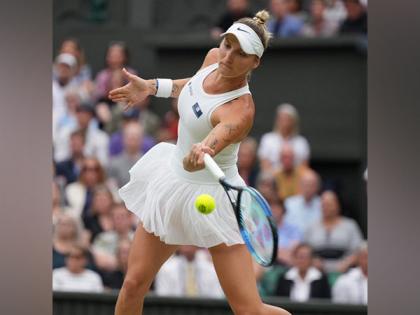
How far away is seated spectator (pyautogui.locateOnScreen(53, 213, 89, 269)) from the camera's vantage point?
873 centimetres

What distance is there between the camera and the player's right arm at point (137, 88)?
200 inches

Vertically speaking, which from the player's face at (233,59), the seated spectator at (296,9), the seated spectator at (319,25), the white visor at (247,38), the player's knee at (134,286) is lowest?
the player's knee at (134,286)

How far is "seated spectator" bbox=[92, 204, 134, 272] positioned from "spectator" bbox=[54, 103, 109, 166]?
1.04 meters

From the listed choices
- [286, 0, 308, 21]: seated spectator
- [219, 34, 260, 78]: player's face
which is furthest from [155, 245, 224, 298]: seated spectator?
[219, 34, 260, 78]: player's face

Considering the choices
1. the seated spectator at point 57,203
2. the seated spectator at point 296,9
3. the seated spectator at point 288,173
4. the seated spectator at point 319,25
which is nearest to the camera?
the seated spectator at point 57,203

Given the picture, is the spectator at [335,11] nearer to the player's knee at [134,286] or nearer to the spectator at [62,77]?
the spectator at [62,77]

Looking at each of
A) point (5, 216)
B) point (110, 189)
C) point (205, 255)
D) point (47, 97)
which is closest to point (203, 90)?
point (47, 97)

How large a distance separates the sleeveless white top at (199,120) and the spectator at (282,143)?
14.8 ft

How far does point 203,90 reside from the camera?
15.9 ft

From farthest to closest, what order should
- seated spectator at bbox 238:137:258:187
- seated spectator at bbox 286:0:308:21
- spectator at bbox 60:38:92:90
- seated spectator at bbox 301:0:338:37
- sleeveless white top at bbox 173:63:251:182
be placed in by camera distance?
spectator at bbox 60:38:92:90, seated spectator at bbox 286:0:308:21, seated spectator at bbox 301:0:338:37, seated spectator at bbox 238:137:258:187, sleeveless white top at bbox 173:63:251:182

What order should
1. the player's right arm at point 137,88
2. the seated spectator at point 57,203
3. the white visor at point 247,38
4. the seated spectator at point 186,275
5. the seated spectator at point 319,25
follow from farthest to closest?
the seated spectator at point 319,25 < the seated spectator at point 57,203 < the seated spectator at point 186,275 < the player's right arm at point 137,88 < the white visor at point 247,38

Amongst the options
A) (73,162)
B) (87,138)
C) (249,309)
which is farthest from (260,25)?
(87,138)

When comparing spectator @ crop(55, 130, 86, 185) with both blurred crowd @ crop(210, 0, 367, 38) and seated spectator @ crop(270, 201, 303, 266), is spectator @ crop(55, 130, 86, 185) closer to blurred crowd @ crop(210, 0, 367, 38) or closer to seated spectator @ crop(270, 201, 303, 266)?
blurred crowd @ crop(210, 0, 367, 38)

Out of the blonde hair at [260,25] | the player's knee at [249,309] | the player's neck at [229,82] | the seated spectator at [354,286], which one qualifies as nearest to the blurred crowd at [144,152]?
the seated spectator at [354,286]
